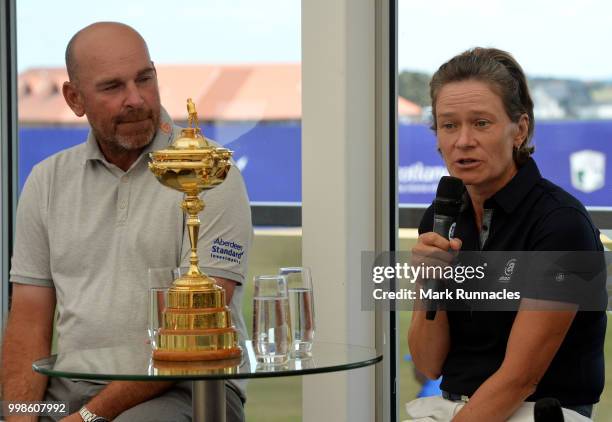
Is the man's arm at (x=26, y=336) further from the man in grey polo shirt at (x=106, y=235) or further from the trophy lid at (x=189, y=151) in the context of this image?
the trophy lid at (x=189, y=151)

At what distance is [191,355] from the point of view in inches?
81.2

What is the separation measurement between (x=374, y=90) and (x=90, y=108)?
818 mm

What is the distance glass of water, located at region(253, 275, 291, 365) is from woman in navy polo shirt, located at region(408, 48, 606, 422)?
383 mm

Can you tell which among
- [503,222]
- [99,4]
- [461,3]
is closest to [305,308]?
[503,222]

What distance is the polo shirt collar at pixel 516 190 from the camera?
7.66 ft

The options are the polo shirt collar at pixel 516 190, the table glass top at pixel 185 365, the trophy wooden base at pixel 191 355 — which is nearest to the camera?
the table glass top at pixel 185 365

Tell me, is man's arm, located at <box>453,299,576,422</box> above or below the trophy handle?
below

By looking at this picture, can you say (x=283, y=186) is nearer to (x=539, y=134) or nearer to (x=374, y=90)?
(x=374, y=90)

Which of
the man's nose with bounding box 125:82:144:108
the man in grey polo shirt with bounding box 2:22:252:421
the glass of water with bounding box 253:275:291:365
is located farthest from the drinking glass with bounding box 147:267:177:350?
the man's nose with bounding box 125:82:144:108

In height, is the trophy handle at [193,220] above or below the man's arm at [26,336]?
above

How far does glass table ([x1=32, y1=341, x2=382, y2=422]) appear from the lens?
194 cm

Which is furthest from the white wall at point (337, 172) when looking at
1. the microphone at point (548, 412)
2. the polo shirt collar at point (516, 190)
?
the microphone at point (548, 412)

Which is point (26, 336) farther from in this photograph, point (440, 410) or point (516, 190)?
point (516, 190)

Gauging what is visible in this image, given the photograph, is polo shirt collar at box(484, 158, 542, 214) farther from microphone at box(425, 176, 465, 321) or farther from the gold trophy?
the gold trophy
